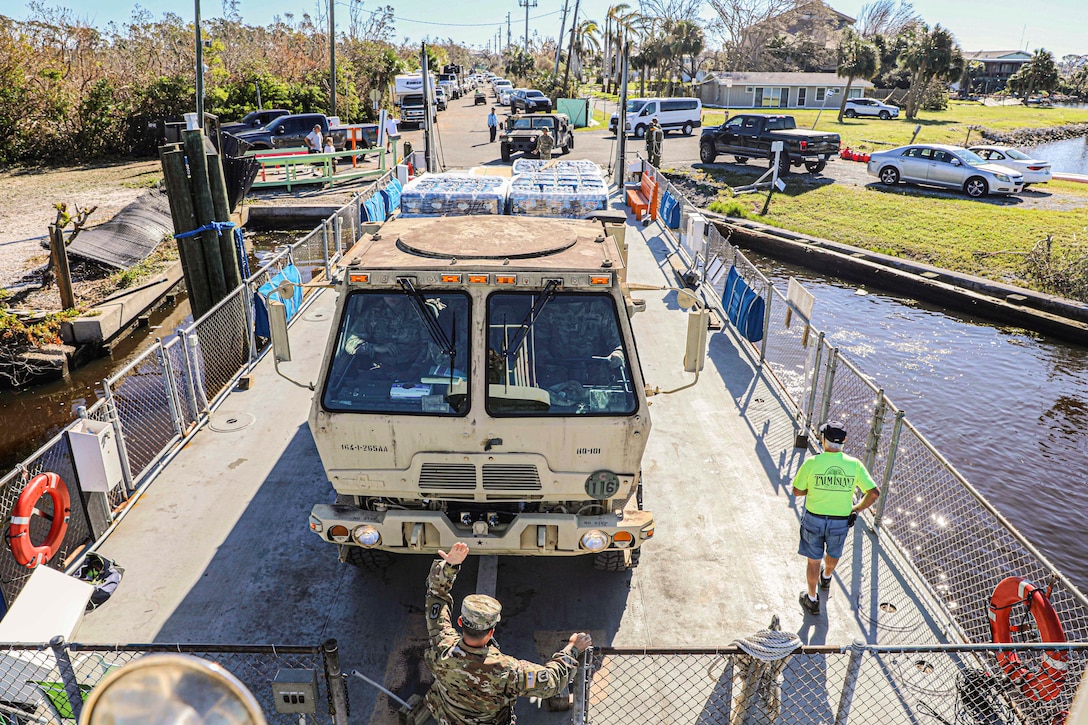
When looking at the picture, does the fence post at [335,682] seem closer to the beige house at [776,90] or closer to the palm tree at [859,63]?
the palm tree at [859,63]

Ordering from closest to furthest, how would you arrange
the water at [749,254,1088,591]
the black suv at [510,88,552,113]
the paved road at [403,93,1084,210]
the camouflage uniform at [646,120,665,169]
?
the water at [749,254,1088,591] → the paved road at [403,93,1084,210] → the camouflage uniform at [646,120,665,169] → the black suv at [510,88,552,113]

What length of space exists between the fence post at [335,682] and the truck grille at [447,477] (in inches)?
60.1

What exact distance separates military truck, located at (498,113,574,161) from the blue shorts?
24.7m

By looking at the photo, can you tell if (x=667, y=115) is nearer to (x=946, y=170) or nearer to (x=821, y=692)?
(x=946, y=170)

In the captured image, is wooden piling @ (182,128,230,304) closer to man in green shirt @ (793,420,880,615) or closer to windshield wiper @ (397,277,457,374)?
windshield wiper @ (397,277,457,374)

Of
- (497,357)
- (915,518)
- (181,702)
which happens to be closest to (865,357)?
(915,518)

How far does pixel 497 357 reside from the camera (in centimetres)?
532

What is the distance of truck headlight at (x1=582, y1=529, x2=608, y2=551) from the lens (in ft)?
17.1

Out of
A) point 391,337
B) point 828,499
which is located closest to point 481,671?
point 391,337

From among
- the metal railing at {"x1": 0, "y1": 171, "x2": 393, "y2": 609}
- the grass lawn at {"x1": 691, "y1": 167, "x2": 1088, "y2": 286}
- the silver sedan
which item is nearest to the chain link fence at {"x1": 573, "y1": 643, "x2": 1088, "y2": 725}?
the metal railing at {"x1": 0, "y1": 171, "x2": 393, "y2": 609}

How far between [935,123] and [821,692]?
5231 cm

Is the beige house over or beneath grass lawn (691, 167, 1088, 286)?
over

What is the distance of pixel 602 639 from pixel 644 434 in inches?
61.3

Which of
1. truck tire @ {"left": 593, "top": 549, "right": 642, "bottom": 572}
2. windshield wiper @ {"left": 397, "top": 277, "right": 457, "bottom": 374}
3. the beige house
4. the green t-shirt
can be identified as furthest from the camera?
the beige house
